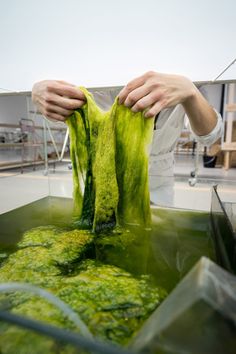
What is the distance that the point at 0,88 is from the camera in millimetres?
1207

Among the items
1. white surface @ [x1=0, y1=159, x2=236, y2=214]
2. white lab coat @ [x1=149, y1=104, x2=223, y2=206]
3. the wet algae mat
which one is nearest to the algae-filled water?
the wet algae mat

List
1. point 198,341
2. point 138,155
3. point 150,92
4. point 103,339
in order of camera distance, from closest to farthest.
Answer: point 198,341
point 103,339
point 150,92
point 138,155

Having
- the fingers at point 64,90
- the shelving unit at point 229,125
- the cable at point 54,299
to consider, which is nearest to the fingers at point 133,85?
the fingers at point 64,90

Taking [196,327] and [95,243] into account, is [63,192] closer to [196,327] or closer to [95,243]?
[95,243]

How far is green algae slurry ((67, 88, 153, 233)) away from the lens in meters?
0.71

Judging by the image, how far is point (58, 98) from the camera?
688 millimetres

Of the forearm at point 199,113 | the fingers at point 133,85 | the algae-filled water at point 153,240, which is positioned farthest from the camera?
the forearm at point 199,113

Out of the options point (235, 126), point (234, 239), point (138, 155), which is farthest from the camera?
point (235, 126)

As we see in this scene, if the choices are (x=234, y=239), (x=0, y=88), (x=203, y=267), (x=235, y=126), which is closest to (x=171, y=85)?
(x=234, y=239)

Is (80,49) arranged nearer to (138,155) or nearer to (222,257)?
(138,155)

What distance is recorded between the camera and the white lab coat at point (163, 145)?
1067mm

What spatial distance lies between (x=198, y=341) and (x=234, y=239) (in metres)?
0.28

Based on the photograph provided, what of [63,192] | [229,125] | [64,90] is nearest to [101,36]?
[64,90]

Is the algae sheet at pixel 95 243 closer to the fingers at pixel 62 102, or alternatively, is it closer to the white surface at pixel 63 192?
the fingers at pixel 62 102
